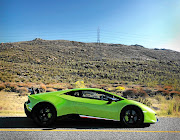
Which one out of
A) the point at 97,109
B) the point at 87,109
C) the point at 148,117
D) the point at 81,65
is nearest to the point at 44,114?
the point at 87,109

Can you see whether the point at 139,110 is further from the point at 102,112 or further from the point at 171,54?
the point at 171,54

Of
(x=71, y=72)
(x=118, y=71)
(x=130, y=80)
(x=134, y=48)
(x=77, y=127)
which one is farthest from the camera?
(x=134, y=48)

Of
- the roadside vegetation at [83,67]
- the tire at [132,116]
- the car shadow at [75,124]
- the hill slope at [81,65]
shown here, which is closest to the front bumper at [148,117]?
the tire at [132,116]

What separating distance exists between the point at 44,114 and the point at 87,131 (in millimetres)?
1438

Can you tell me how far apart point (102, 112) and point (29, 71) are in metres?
41.9

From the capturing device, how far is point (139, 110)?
5.77 m

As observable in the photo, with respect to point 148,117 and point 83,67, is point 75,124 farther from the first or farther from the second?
point 83,67

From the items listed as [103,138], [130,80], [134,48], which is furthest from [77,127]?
[134,48]

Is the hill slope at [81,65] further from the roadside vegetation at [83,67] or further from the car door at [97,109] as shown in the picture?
the car door at [97,109]

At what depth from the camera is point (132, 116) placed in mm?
5785

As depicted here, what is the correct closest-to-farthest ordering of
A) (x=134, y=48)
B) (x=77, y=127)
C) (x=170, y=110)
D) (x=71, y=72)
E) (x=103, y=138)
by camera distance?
1. (x=103, y=138)
2. (x=77, y=127)
3. (x=170, y=110)
4. (x=71, y=72)
5. (x=134, y=48)

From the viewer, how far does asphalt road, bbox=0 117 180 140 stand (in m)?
4.74

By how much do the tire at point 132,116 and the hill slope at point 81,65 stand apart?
30.1 meters

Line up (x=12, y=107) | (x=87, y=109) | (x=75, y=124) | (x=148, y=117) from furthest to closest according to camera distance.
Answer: (x=12, y=107), (x=75, y=124), (x=148, y=117), (x=87, y=109)
